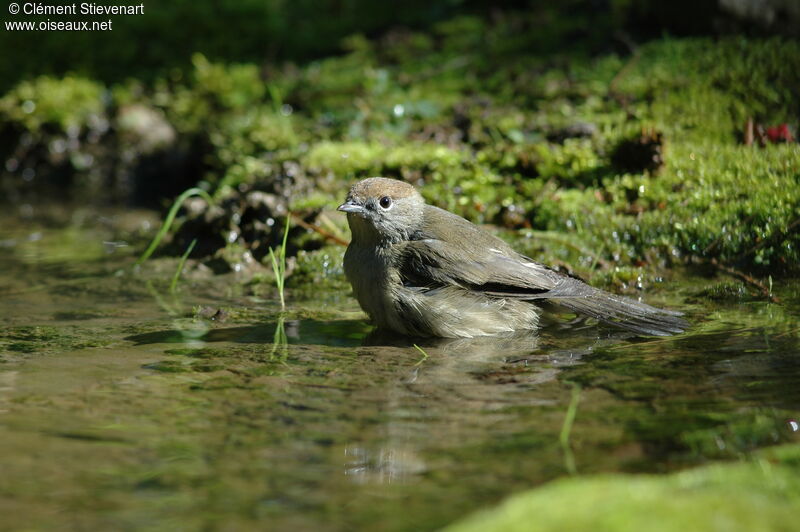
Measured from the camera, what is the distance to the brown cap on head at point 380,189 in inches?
217

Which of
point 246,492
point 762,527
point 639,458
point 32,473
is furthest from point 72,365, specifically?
point 762,527

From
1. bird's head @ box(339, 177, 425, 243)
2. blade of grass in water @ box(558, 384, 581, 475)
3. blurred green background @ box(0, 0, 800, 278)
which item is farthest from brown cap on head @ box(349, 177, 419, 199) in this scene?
blade of grass in water @ box(558, 384, 581, 475)

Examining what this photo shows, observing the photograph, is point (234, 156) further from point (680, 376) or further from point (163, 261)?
point (680, 376)

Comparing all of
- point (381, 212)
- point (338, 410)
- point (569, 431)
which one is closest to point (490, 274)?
point (381, 212)

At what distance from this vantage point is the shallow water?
2.82 meters

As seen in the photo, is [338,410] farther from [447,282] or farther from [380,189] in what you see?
[380,189]

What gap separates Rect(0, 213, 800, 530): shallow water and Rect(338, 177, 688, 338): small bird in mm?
163

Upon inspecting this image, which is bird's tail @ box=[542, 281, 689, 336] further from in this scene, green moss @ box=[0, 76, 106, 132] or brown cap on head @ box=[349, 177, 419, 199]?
green moss @ box=[0, 76, 106, 132]

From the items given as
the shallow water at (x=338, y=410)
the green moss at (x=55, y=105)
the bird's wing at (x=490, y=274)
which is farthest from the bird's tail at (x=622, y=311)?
the green moss at (x=55, y=105)

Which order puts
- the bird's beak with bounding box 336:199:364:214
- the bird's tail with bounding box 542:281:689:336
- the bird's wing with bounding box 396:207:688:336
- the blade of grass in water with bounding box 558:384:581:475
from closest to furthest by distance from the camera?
1. the blade of grass in water with bounding box 558:384:581:475
2. the bird's tail with bounding box 542:281:689:336
3. the bird's wing with bounding box 396:207:688:336
4. the bird's beak with bounding box 336:199:364:214

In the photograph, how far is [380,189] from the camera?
18.1 ft

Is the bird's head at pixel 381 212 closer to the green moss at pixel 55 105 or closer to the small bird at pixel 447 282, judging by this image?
the small bird at pixel 447 282

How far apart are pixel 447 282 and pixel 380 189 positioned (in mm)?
825

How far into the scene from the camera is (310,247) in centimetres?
692
